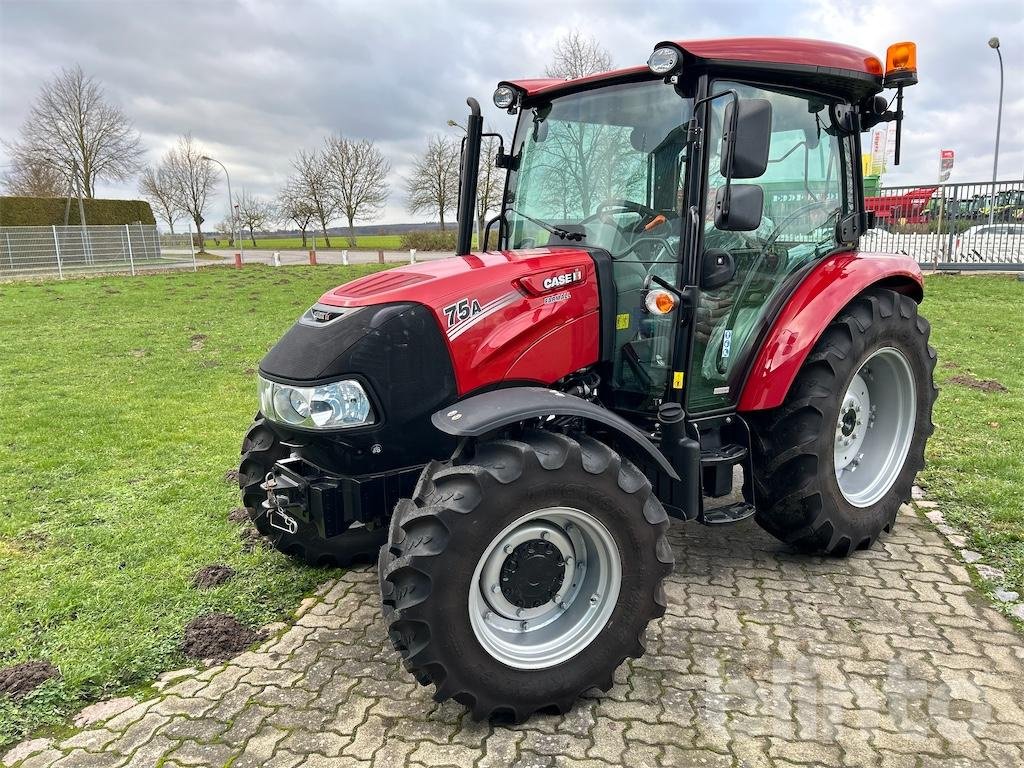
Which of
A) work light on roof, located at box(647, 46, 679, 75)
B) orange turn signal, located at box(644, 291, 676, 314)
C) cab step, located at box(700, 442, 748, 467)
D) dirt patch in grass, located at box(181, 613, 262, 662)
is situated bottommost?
dirt patch in grass, located at box(181, 613, 262, 662)

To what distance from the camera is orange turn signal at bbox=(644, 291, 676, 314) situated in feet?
10.3

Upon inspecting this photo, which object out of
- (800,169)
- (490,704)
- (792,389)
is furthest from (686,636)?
(800,169)

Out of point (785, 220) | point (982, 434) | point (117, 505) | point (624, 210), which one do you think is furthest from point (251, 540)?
point (982, 434)

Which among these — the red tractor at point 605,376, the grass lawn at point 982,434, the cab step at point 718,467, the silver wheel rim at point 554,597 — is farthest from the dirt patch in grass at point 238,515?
the grass lawn at point 982,434

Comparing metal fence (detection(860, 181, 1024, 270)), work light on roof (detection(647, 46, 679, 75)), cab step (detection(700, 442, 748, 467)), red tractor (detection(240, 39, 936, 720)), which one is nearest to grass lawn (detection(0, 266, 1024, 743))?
red tractor (detection(240, 39, 936, 720))

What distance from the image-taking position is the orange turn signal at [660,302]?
3.14 meters

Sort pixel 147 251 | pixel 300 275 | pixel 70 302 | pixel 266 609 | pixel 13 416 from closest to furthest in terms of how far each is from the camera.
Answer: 1. pixel 266 609
2. pixel 13 416
3. pixel 70 302
4. pixel 300 275
5. pixel 147 251

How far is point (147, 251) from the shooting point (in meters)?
24.0

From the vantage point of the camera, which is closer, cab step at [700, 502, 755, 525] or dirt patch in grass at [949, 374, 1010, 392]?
cab step at [700, 502, 755, 525]

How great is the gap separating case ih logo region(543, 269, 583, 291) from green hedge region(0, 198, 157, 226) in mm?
31921

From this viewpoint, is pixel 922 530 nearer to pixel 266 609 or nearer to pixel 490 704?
pixel 490 704

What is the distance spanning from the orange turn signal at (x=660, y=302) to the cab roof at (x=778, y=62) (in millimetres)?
933

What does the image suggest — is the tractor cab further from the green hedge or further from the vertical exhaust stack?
the green hedge

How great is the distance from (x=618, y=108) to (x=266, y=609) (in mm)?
2853
